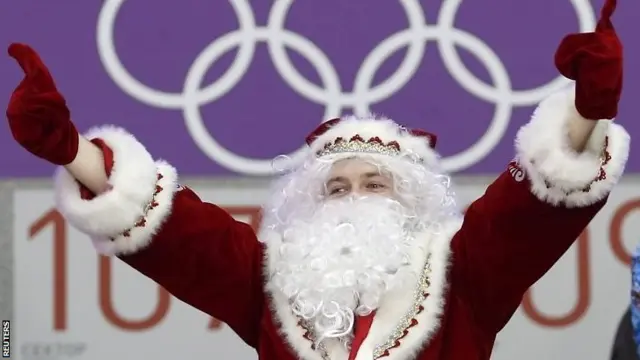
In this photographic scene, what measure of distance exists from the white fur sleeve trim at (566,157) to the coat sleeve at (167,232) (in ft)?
1.75

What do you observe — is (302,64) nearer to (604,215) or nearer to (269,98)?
(269,98)

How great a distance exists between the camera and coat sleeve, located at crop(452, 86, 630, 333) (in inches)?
60.1

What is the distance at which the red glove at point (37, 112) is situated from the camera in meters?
1.47

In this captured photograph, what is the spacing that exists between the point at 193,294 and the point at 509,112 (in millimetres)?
969

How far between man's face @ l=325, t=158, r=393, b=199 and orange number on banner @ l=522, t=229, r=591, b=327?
2.17 feet

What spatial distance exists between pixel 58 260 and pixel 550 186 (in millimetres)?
1309

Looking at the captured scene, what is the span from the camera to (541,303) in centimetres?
240

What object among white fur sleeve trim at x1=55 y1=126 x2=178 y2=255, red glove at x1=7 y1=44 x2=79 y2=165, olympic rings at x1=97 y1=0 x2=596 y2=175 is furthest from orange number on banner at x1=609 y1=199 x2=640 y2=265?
red glove at x1=7 y1=44 x2=79 y2=165

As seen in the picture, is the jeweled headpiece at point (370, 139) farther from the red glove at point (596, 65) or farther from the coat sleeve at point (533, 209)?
the red glove at point (596, 65)

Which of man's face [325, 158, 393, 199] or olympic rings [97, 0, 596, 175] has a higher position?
olympic rings [97, 0, 596, 175]

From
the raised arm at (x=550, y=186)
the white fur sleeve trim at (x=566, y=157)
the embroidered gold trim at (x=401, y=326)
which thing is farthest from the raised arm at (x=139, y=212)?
the white fur sleeve trim at (x=566, y=157)

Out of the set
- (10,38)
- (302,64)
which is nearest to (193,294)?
(302,64)

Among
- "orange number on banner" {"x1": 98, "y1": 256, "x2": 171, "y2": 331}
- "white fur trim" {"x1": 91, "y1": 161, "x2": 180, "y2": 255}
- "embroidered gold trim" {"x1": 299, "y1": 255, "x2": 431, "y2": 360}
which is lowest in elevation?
"embroidered gold trim" {"x1": 299, "y1": 255, "x2": 431, "y2": 360}

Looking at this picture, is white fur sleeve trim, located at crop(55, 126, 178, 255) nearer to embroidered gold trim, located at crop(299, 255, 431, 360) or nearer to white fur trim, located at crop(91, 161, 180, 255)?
white fur trim, located at crop(91, 161, 180, 255)
